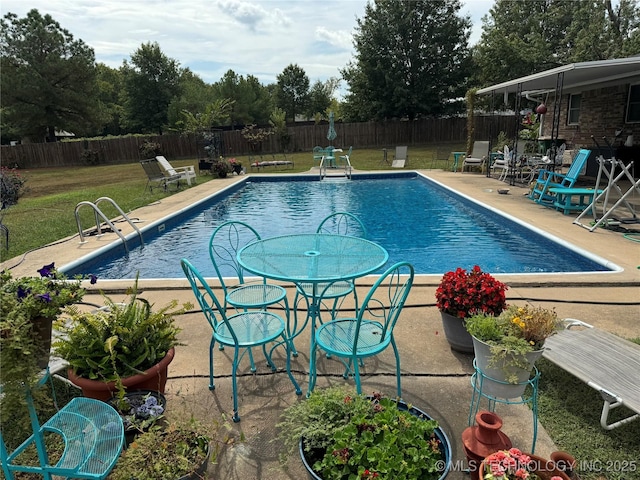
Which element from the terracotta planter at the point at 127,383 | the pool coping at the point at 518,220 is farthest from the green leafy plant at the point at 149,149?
the terracotta planter at the point at 127,383

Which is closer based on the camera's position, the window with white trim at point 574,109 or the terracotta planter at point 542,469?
the terracotta planter at point 542,469

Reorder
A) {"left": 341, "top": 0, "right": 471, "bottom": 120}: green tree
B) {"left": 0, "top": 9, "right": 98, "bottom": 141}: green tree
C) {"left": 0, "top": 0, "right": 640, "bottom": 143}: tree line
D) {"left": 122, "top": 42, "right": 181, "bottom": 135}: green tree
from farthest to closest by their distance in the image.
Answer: {"left": 122, "top": 42, "right": 181, "bottom": 135}: green tree, {"left": 341, "top": 0, "right": 471, "bottom": 120}: green tree, {"left": 0, "top": 9, "right": 98, "bottom": 141}: green tree, {"left": 0, "top": 0, "right": 640, "bottom": 143}: tree line

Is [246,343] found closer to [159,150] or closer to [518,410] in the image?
[518,410]

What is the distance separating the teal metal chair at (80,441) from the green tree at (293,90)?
4186 centimetres

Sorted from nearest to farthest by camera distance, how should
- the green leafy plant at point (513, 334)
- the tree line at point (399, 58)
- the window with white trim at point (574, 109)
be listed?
1. the green leafy plant at point (513, 334)
2. the window with white trim at point (574, 109)
3. the tree line at point (399, 58)

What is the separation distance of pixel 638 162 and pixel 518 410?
1058cm

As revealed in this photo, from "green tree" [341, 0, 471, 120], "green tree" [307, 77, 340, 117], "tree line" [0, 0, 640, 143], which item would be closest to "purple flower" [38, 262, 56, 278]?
"tree line" [0, 0, 640, 143]

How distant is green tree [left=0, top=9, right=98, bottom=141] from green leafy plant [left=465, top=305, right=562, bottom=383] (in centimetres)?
2915

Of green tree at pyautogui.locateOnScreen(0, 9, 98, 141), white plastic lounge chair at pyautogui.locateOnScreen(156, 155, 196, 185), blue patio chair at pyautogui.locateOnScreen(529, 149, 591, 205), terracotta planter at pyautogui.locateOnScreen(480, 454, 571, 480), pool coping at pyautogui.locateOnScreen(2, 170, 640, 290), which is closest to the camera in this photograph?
terracotta planter at pyautogui.locateOnScreen(480, 454, 571, 480)

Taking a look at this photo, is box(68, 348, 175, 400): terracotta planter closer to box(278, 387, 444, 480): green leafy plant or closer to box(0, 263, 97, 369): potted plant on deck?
box(0, 263, 97, 369): potted plant on deck

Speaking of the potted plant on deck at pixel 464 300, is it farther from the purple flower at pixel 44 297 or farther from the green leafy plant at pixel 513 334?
the purple flower at pixel 44 297

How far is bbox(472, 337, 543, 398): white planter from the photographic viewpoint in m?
1.91

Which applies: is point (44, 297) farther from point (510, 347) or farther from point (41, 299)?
point (510, 347)

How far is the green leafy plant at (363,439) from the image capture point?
153cm
